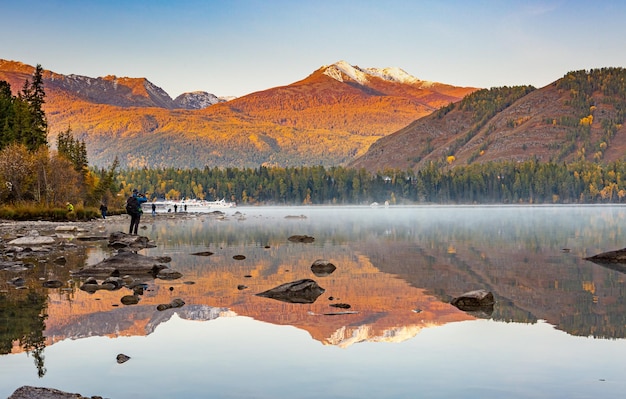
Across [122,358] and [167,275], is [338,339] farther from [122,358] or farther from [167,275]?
[167,275]

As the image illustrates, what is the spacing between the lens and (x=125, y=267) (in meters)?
29.7

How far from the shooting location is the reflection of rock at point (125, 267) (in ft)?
93.9

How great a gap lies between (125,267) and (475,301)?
15.3 meters

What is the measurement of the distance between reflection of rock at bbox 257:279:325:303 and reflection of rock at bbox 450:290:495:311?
460 centimetres

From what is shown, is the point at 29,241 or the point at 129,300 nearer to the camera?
the point at 129,300

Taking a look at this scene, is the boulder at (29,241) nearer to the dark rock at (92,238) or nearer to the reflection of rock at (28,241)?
the reflection of rock at (28,241)

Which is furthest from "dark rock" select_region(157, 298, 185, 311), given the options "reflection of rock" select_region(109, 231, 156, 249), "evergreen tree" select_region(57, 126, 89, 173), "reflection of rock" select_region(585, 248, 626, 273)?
"evergreen tree" select_region(57, 126, 89, 173)

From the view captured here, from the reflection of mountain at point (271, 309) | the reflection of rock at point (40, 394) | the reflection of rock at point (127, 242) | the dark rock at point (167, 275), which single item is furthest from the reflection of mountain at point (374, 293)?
the reflection of rock at point (40, 394)

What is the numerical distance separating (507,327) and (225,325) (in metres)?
7.20

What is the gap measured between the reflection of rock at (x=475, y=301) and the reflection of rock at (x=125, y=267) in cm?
1362

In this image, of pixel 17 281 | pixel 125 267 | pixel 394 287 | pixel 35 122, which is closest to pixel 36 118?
pixel 35 122

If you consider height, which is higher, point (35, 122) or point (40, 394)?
point (35, 122)

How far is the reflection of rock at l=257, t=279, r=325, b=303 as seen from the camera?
22.9 metres

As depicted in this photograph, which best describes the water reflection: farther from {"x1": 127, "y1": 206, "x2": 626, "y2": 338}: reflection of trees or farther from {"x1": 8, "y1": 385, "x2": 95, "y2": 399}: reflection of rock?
{"x1": 8, "y1": 385, "x2": 95, "y2": 399}: reflection of rock
